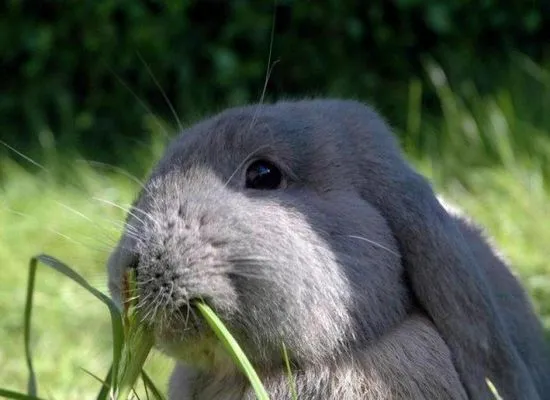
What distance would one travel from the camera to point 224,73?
601 cm

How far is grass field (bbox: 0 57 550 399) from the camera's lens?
371 cm

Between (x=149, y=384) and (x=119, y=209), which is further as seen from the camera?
(x=119, y=209)

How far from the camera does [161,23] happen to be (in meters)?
6.02

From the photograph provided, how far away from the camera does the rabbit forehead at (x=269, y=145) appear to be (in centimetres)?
251

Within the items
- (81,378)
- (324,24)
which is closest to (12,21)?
(324,24)

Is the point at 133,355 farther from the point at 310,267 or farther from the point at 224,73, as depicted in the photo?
the point at 224,73

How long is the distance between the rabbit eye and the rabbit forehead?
2cm

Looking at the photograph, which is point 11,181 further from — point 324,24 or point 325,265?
point 325,265

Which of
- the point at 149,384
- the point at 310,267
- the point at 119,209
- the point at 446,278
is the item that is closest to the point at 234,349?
the point at 310,267

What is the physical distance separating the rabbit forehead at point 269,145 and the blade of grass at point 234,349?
364 millimetres

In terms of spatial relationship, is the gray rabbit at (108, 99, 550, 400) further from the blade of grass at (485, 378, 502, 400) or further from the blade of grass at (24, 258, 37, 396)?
the blade of grass at (24, 258, 37, 396)

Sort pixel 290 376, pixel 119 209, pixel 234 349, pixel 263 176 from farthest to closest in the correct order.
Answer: pixel 119 209 → pixel 263 176 → pixel 290 376 → pixel 234 349

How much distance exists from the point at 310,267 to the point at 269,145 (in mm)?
324

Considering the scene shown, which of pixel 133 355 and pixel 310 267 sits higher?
pixel 310 267
